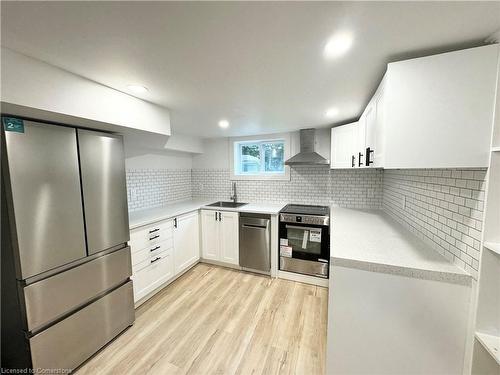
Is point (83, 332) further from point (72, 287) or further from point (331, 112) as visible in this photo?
point (331, 112)

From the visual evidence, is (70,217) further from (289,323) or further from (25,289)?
(289,323)

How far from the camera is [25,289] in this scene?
48.9 inches

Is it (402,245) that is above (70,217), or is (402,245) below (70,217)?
below

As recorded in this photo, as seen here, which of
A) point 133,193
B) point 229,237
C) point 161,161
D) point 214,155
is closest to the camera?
point 133,193

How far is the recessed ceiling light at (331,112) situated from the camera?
7.05 ft

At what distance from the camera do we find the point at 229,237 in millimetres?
3012

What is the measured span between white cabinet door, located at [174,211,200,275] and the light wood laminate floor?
304 mm

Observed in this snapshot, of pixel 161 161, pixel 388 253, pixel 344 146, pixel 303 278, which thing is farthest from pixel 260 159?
pixel 388 253

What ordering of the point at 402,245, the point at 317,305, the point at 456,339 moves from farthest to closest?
the point at 317,305 → the point at 402,245 → the point at 456,339

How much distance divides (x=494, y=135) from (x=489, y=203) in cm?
33

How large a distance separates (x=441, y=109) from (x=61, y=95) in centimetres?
222

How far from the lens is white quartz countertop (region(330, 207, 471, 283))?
1.13 metres

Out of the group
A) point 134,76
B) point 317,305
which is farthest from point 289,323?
point 134,76

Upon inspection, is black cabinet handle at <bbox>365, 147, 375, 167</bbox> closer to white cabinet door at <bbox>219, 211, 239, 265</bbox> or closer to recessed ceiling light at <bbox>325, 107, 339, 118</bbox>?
recessed ceiling light at <bbox>325, 107, 339, 118</bbox>
